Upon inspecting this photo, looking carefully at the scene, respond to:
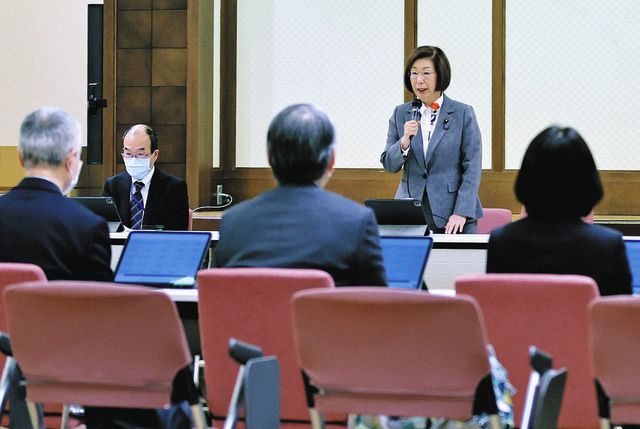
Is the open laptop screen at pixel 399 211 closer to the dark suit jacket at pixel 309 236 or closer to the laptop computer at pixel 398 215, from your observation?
the laptop computer at pixel 398 215

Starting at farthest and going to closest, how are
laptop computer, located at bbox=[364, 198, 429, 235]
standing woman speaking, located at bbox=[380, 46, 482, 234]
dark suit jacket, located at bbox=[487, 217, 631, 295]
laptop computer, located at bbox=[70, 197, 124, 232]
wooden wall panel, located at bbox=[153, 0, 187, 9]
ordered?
wooden wall panel, located at bbox=[153, 0, 187, 9] < standing woman speaking, located at bbox=[380, 46, 482, 234] < laptop computer, located at bbox=[70, 197, 124, 232] < laptop computer, located at bbox=[364, 198, 429, 235] < dark suit jacket, located at bbox=[487, 217, 631, 295]

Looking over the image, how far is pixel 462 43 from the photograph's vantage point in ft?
26.6

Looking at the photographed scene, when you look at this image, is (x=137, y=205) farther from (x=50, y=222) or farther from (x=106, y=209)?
(x=50, y=222)

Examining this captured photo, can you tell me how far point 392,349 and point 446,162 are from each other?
3149mm

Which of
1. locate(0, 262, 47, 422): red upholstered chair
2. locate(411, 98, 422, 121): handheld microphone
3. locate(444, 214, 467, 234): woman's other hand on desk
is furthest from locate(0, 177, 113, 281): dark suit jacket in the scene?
locate(411, 98, 422, 121): handheld microphone

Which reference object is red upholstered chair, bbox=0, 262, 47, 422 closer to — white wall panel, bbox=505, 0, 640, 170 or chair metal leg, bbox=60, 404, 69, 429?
chair metal leg, bbox=60, 404, 69, 429

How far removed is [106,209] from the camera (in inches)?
185

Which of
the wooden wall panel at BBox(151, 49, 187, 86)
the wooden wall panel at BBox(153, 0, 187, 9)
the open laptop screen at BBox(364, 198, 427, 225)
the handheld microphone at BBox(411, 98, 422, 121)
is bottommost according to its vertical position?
the open laptop screen at BBox(364, 198, 427, 225)

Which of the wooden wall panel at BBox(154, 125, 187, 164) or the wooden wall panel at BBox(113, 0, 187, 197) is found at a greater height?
the wooden wall panel at BBox(113, 0, 187, 197)

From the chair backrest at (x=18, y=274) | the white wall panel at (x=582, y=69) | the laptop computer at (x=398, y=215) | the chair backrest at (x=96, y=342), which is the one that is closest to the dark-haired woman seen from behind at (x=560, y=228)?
the chair backrest at (x=96, y=342)

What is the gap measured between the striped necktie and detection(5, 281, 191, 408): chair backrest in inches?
110

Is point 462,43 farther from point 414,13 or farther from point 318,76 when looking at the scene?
point 318,76

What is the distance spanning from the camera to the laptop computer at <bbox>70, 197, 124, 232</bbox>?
4664 millimetres

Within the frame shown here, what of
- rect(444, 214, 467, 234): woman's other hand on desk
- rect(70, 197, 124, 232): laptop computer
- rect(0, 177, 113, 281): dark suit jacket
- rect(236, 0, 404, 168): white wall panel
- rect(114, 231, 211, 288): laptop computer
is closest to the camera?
rect(0, 177, 113, 281): dark suit jacket
